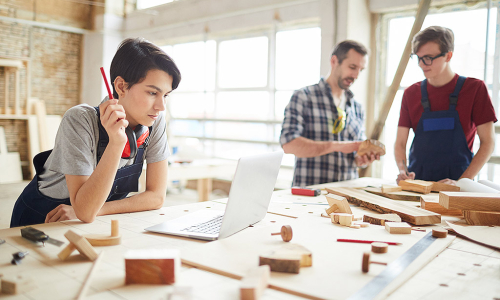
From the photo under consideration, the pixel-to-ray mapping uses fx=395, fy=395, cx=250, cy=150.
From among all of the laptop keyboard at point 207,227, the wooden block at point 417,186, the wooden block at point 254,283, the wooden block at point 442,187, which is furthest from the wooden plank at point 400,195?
the wooden block at point 254,283

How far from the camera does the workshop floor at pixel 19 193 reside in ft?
16.0

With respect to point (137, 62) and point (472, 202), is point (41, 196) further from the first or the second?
point (472, 202)

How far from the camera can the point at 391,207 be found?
160 centimetres

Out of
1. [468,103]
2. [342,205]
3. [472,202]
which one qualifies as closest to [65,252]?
[342,205]

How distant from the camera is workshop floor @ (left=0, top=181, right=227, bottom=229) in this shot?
4.88 meters

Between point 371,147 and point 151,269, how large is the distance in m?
1.66

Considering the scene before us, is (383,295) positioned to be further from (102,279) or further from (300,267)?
(102,279)

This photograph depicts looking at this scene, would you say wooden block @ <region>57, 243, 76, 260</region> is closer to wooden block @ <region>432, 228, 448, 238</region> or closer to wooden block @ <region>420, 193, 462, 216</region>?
wooden block @ <region>432, 228, 448, 238</region>

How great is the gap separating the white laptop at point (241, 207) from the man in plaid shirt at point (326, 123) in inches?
46.4

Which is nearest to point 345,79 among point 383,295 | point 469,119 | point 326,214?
point 469,119

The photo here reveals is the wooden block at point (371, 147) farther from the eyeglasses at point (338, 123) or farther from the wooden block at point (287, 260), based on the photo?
the wooden block at point (287, 260)

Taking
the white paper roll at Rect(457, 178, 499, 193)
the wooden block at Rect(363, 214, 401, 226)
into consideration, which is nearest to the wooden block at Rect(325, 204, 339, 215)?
the wooden block at Rect(363, 214, 401, 226)

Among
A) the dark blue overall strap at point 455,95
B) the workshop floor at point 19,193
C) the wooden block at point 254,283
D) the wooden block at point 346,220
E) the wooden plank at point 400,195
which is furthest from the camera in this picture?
the workshop floor at point 19,193

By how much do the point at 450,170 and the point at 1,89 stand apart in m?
7.31
